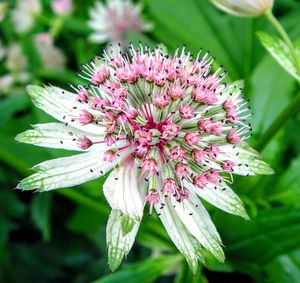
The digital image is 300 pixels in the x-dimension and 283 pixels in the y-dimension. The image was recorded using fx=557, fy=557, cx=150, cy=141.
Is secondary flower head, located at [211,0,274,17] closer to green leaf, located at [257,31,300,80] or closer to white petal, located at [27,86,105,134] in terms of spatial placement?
green leaf, located at [257,31,300,80]

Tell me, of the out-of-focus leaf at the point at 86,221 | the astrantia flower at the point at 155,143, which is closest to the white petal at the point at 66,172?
the astrantia flower at the point at 155,143

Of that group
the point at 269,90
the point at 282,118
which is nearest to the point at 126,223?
the point at 282,118

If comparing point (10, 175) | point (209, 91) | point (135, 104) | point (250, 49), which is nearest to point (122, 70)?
point (135, 104)

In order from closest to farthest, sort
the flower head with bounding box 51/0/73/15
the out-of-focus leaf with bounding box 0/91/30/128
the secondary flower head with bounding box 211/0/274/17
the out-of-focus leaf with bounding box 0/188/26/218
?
the secondary flower head with bounding box 211/0/274/17
the out-of-focus leaf with bounding box 0/91/30/128
the out-of-focus leaf with bounding box 0/188/26/218
the flower head with bounding box 51/0/73/15

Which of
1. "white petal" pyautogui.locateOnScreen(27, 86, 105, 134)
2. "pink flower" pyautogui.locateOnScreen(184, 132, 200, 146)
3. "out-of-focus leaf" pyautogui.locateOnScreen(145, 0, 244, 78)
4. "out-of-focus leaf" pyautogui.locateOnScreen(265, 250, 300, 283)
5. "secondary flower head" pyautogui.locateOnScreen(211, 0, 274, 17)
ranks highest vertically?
"secondary flower head" pyautogui.locateOnScreen(211, 0, 274, 17)

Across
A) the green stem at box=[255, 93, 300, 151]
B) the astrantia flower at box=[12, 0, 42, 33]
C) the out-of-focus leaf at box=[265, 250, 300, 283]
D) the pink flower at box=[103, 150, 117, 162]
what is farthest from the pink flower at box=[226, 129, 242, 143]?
the astrantia flower at box=[12, 0, 42, 33]

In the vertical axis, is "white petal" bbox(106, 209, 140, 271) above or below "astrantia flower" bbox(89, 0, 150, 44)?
above

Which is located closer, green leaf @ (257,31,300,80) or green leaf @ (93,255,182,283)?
green leaf @ (257,31,300,80)
